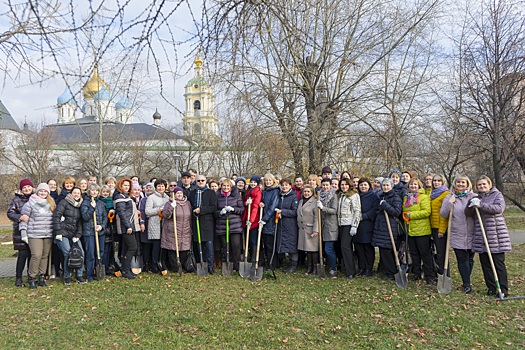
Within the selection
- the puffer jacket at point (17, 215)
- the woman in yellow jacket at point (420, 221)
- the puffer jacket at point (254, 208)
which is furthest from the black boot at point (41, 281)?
the woman in yellow jacket at point (420, 221)

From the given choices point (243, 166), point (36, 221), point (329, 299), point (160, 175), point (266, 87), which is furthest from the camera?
point (160, 175)

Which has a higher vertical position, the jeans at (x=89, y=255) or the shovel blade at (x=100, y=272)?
the jeans at (x=89, y=255)

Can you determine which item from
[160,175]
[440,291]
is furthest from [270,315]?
[160,175]

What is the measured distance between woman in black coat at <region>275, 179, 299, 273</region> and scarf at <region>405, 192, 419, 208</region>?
6.88 ft

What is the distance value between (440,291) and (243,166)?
19376mm

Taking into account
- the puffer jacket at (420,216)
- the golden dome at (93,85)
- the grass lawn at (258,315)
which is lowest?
the grass lawn at (258,315)

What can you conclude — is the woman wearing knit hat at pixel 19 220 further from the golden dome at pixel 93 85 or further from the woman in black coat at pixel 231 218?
the golden dome at pixel 93 85

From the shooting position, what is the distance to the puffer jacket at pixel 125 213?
7539 millimetres

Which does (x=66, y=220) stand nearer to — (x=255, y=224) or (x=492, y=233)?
(x=255, y=224)

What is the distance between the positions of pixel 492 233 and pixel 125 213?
6.35 metres

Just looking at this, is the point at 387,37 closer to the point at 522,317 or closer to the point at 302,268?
the point at 302,268

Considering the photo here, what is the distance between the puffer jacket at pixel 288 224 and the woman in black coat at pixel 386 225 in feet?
5.12

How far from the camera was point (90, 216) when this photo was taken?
730cm

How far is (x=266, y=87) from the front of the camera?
1218 cm
